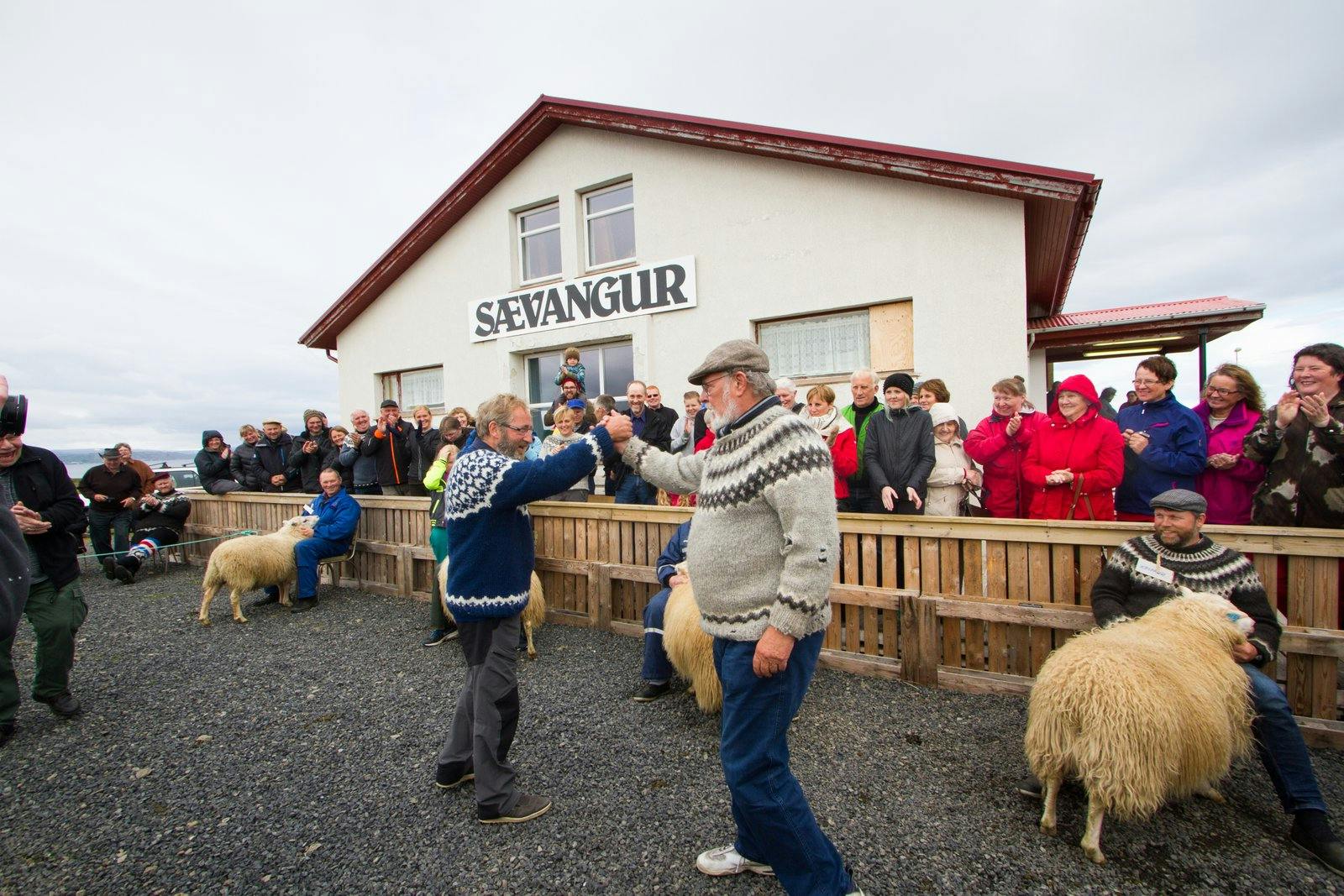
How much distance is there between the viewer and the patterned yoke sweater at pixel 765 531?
2.09 m

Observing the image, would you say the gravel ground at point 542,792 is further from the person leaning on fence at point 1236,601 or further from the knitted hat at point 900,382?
the knitted hat at point 900,382

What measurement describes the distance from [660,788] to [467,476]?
1.95 meters

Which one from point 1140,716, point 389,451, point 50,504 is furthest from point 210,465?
point 1140,716

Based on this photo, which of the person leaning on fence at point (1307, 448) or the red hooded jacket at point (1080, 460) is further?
the red hooded jacket at point (1080, 460)

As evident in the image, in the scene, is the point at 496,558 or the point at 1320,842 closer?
the point at 1320,842

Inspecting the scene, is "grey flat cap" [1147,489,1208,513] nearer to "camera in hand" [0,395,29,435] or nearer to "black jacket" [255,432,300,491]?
"camera in hand" [0,395,29,435]

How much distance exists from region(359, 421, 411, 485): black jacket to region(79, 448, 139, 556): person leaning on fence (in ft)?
15.9

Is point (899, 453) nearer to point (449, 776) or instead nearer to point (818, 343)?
point (449, 776)

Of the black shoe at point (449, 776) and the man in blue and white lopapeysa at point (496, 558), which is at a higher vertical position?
the man in blue and white lopapeysa at point (496, 558)

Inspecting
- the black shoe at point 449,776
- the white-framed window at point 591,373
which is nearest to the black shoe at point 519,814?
the black shoe at point 449,776

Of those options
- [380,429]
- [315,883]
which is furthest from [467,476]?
[380,429]

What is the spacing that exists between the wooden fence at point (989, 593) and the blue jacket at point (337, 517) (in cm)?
385

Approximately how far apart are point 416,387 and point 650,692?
1158cm

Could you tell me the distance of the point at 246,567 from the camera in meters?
6.72
